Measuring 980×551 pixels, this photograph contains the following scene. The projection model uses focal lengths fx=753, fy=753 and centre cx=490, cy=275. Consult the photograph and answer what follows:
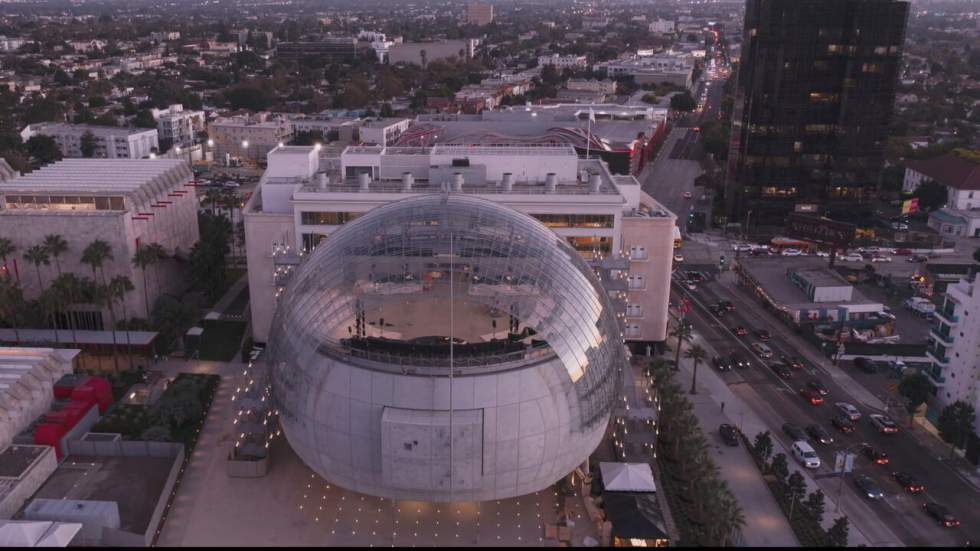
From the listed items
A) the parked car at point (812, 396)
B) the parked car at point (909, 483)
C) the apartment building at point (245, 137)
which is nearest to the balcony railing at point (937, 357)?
the parked car at point (812, 396)

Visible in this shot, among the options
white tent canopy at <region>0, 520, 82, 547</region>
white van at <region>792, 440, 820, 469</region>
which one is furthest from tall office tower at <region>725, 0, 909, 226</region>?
white tent canopy at <region>0, 520, 82, 547</region>

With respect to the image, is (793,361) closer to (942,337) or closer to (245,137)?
(942,337)

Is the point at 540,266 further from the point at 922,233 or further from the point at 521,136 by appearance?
the point at 922,233

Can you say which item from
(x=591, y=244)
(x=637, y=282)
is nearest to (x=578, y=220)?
(x=591, y=244)

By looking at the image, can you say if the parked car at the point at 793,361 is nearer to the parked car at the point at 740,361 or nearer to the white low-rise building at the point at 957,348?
the parked car at the point at 740,361

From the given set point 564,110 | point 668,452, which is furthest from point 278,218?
point 564,110

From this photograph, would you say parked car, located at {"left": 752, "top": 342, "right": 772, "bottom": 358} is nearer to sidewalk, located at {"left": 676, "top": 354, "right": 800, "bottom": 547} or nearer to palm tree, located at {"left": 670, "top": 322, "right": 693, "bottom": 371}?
palm tree, located at {"left": 670, "top": 322, "right": 693, "bottom": 371}
